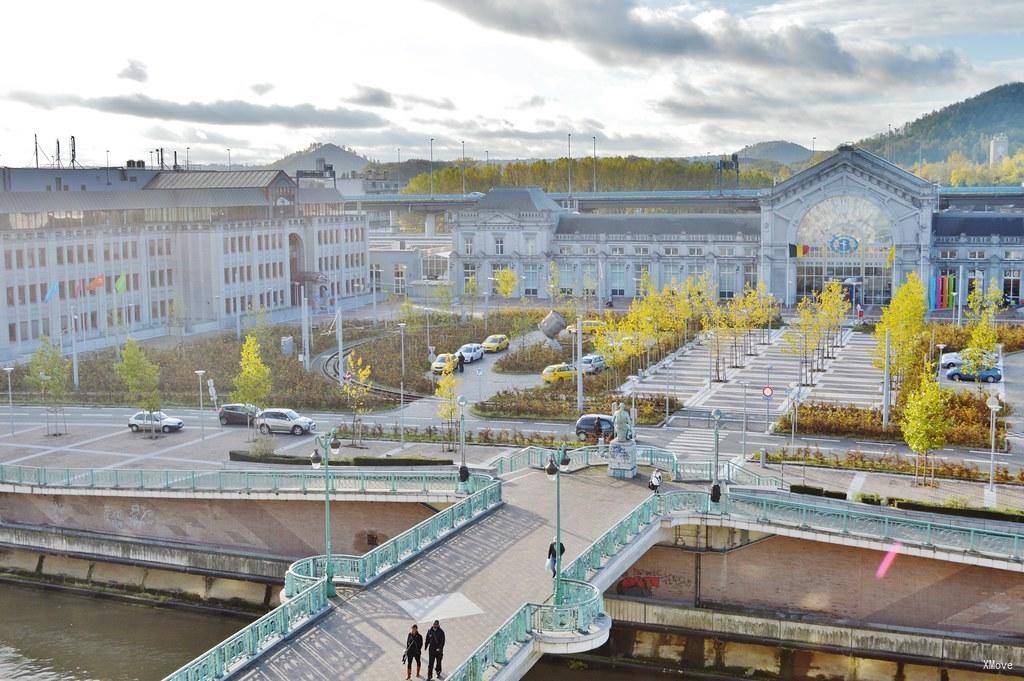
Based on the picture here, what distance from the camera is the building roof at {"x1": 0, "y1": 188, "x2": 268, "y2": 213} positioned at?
252ft

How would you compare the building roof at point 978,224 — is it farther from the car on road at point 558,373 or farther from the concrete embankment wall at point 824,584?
the concrete embankment wall at point 824,584

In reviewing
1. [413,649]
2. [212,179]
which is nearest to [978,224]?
[212,179]

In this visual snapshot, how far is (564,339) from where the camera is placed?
77312 mm

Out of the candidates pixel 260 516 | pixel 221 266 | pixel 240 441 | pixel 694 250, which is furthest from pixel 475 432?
pixel 694 250

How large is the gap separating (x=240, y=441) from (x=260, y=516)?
11.1 meters

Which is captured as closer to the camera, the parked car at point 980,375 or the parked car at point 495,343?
the parked car at point 980,375

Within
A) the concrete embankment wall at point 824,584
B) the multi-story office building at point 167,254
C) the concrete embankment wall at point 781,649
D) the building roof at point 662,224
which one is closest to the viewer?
the concrete embankment wall at point 781,649

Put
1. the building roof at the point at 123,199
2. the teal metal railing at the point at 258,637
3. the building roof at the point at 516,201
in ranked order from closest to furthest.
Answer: the teal metal railing at the point at 258,637 → the building roof at the point at 123,199 → the building roof at the point at 516,201

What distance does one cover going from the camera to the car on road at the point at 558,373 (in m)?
63.7

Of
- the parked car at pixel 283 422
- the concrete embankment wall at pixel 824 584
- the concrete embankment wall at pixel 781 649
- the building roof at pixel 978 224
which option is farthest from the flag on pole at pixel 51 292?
the building roof at pixel 978 224

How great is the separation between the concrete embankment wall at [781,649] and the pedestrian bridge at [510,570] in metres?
2.68

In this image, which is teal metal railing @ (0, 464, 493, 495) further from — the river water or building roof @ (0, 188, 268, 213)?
building roof @ (0, 188, 268, 213)

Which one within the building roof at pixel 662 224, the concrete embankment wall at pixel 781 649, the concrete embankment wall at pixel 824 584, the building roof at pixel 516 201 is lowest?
the concrete embankment wall at pixel 781 649

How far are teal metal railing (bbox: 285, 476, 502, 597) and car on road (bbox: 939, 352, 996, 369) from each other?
124 ft
